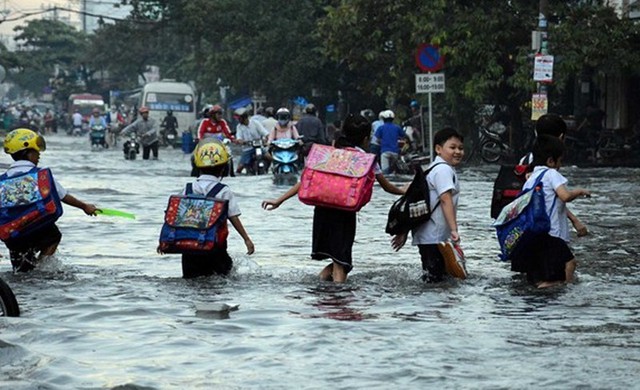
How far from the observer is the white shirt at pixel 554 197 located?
11609 millimetres

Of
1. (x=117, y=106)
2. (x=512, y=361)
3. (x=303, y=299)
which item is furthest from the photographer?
(x=117, y=106)

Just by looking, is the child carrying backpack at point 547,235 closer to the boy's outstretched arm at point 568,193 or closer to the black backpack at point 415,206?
the boy's outstretched arm at point 568,193

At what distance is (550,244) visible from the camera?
11758 mm

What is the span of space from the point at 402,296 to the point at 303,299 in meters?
0.76

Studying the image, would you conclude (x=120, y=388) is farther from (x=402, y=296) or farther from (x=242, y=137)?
(x=242, y=137)

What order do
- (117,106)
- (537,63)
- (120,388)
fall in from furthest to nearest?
→ (117,106) < (537,63) < (120,388)

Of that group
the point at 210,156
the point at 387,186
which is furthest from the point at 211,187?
the point at 387,186

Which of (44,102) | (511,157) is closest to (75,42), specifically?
(44,102)

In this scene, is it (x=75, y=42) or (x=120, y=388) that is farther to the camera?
(x=75, y=42)

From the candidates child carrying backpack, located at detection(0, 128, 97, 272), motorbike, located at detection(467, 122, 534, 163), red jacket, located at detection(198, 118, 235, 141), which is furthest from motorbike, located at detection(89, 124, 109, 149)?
child carrying backpack, located at detection(0, 128, 97, 272)

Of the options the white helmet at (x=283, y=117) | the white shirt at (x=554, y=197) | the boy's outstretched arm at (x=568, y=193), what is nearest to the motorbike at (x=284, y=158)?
the white helmet at (x=283, y=117)

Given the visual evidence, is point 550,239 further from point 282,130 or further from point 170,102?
point 170,102

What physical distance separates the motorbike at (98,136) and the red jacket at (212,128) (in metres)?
30.4

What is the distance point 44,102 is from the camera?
15488cm
